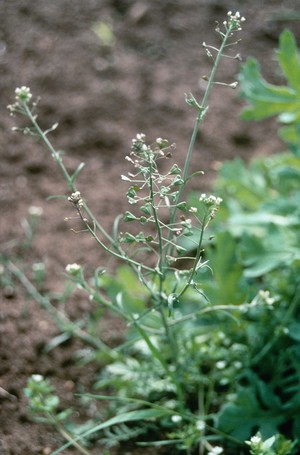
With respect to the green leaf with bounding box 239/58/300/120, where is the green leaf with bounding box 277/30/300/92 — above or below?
above

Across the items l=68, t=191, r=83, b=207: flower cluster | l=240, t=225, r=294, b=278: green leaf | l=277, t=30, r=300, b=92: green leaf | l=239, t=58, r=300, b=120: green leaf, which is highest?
l=68, t=191, r=83, b=207: flower cluster

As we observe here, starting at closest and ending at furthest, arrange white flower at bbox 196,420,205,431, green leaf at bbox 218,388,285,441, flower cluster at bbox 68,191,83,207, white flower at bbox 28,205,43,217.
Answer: flower cluster at bbox 68,191,83,207, white flower at bbox 196,420,205,431, green leaf at bbox 218,388,285,441, white flower at bbox 28,205,43,217

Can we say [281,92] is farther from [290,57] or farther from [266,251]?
[266,251]

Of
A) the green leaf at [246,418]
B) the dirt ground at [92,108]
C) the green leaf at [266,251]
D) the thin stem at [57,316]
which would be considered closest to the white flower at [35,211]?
the dirt ground at [92,108]

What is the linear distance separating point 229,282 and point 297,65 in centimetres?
75

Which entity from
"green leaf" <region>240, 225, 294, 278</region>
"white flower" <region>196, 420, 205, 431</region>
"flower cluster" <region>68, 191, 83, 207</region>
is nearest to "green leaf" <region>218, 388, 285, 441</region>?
"white flower" <region>196, 420, 205, 431</region>

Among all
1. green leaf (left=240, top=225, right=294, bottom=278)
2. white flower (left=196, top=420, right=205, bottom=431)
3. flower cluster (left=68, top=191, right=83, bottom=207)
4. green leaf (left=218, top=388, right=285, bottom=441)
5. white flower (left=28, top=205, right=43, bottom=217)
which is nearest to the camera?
flower cluster (left=68, top=191, right=83, bottom=207)

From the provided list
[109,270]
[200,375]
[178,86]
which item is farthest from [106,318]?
[178,86]

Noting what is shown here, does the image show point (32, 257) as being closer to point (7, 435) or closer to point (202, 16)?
point (7, 435)

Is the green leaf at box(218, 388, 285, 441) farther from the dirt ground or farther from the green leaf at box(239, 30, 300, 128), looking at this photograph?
the green leaf at box(239, 30, 300, 128)

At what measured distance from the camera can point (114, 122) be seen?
317cm

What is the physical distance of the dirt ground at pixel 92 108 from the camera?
2418 millimetres

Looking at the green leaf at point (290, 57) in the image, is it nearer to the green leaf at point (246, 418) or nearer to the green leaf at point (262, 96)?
the green leaf at point (262, 96)

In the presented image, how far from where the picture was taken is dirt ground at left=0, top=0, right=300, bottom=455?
2418 millimetres
